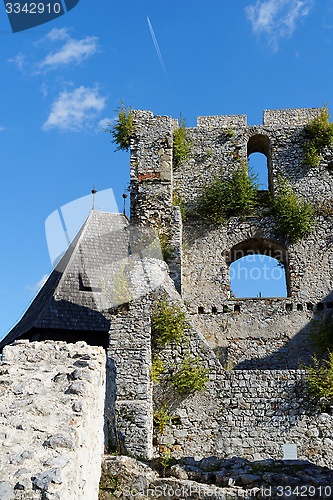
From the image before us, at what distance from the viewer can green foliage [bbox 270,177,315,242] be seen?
13.0m

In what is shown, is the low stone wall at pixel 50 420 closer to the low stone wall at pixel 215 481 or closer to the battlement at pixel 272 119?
the low stone wall at pixel 215 481

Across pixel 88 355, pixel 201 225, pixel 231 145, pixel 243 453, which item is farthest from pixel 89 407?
pixel 231 145

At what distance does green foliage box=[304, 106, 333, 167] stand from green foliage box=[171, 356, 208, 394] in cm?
593

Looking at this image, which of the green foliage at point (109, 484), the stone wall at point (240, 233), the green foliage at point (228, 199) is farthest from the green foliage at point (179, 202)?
the green foliage at point (109, 484)

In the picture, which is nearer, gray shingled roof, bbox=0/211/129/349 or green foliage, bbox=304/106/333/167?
green foliage, bbox=304/106/333/167

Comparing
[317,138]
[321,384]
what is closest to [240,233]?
[317,138]

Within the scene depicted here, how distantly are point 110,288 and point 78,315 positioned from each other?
11.7ft

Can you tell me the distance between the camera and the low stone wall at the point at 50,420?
4.14 meters

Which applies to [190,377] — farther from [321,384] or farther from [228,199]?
[228,199]

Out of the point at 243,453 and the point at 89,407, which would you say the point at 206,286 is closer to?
the point at 243,453

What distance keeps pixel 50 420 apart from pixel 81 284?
9.93m

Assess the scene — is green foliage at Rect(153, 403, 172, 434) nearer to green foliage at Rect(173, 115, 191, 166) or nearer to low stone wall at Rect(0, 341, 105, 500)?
low stone wall at Rect(0, 341, 105, 500)

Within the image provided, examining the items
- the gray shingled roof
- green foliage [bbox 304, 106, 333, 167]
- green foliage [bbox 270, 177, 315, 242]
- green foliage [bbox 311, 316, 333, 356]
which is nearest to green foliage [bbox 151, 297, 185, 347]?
the gray shingled roof

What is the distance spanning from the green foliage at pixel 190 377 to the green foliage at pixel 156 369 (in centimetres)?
24
